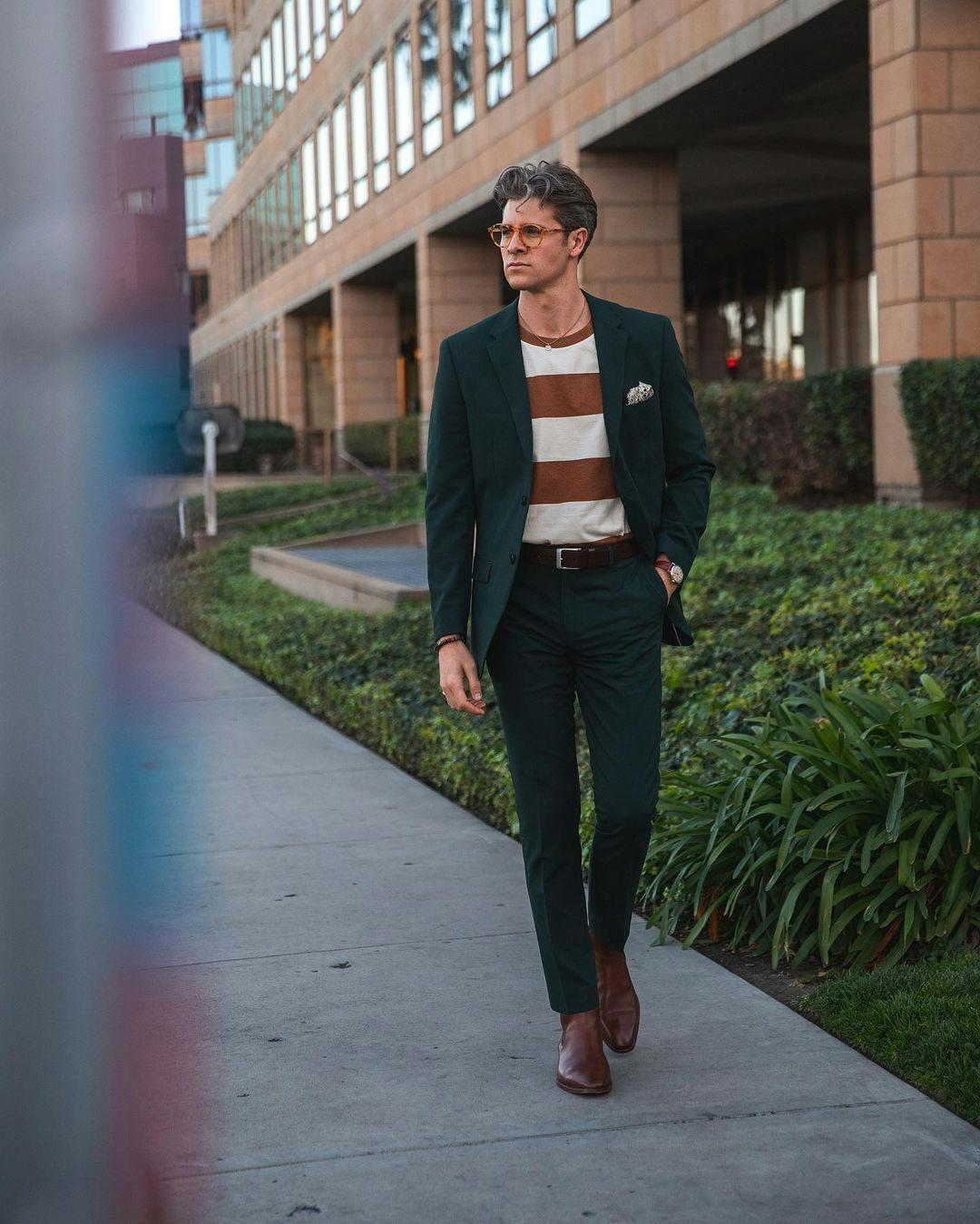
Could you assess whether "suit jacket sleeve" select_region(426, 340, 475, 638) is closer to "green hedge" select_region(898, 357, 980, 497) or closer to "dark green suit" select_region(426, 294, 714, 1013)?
"dark green suit" select_region(426, 294, 714, 1013)

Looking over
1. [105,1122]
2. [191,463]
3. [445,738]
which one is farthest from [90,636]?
[445,738]

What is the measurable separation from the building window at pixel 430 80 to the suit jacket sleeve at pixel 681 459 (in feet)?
77.6

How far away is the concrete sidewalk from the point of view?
294cm

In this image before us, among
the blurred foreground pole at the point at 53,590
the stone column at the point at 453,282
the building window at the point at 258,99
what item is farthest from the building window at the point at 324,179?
the blurred foreground pole at the point at 53,590

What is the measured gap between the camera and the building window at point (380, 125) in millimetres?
30062

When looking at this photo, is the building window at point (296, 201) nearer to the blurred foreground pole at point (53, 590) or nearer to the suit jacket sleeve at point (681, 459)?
the suit jacket sleeve at point (681, 459)

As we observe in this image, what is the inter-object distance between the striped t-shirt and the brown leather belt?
0.05 ft

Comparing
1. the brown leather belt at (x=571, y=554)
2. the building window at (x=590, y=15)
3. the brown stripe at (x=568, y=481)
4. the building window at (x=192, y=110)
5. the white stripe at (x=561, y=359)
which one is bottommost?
the brown leather belt at (x=571, y=554)

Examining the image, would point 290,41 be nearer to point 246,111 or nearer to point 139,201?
point 246,111

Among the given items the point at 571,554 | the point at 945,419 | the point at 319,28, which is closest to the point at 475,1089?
the point at 571,554

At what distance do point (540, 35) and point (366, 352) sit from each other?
14.4 metres

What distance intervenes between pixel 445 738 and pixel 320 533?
48.1 feet

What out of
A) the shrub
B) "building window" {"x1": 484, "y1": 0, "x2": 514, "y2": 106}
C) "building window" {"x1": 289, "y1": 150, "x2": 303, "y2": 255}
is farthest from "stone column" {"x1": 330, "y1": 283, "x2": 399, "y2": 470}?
the shrub

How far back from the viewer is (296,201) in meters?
39.8
